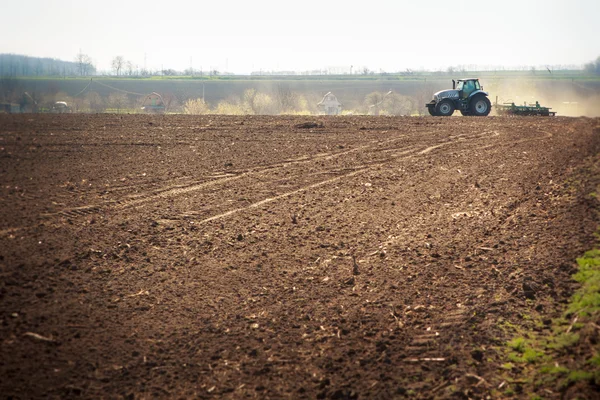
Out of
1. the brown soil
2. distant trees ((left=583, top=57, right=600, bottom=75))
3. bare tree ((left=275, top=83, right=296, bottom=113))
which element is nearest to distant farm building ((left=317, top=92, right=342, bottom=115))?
bare tree ((left=275, top=83, right=296, bottom=113))

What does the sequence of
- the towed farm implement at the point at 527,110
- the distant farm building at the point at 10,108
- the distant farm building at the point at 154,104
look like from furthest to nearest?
the distant farm building at the point at 154,104 → the towed farm implement at the point at 527,110 → the distant farm building at the point at 10,108

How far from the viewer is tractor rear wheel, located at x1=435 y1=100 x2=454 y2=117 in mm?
31983

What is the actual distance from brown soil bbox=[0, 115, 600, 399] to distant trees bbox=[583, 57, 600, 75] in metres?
11.0

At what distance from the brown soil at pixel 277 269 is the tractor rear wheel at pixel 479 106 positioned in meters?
18.2

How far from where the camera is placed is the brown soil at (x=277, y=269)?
5.17m

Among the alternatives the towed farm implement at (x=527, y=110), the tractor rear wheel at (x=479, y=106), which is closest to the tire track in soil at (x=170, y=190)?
the tractor rear wheel at (x=479, y=106)

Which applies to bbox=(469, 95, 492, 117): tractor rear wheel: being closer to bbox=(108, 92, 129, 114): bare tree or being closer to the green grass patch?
bbox=(108, 92, 129, 114): bare tree

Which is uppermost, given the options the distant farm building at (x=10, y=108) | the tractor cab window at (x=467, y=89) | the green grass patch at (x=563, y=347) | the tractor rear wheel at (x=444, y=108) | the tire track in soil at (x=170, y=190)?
the tractor cab window at (x=467, y=89)

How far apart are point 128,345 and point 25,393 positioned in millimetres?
1060

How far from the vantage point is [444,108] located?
32062mm

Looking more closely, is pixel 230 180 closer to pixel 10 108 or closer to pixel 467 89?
pixel 10 108

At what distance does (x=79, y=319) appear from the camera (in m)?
5.94

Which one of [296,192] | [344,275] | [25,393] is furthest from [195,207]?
[25,393]

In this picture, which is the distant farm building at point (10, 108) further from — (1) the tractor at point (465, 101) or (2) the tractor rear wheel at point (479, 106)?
(2) the tractor rear wheel at point (479, 106)
